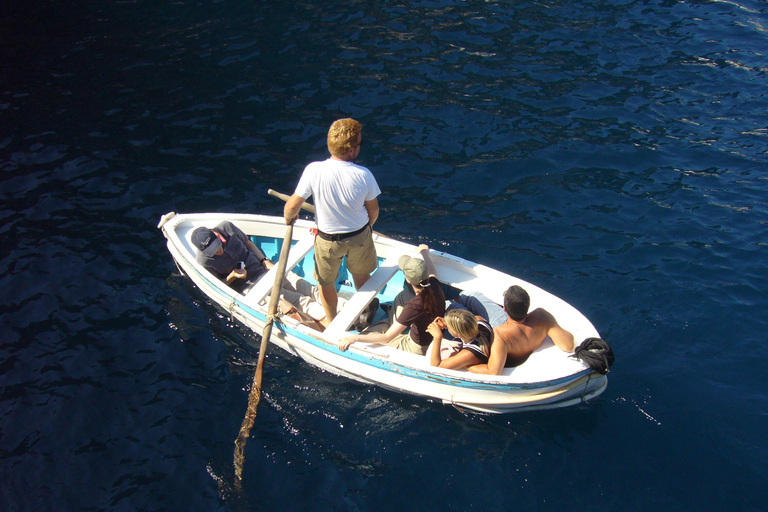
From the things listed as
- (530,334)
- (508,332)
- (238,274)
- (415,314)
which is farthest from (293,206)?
(530,334)

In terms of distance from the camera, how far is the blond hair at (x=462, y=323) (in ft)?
20.5

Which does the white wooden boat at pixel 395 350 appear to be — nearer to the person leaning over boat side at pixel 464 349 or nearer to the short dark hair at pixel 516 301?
the person leaning over boat side at pixel 464 349

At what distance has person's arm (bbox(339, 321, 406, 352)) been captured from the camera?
22.8 feet

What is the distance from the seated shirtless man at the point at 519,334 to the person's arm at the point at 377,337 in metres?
1.04

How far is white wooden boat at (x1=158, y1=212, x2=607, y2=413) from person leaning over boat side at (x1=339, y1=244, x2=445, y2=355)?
18cm

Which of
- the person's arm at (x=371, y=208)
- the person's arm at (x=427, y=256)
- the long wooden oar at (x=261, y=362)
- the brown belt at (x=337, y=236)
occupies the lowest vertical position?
the long wooden oar at (x=261, y=362)

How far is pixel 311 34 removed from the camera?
14.2m

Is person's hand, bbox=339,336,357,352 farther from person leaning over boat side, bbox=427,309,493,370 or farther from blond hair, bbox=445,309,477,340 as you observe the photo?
blond hair, bbox=445,309,477,340

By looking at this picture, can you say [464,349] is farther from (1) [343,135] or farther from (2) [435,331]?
(1) [343,135]

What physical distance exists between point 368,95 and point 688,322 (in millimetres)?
8048

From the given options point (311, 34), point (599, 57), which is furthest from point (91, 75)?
point (599, 57)

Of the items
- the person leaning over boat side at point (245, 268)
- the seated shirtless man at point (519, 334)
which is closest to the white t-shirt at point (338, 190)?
the person leaning over boat side at point (245, 268)

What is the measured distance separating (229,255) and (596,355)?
5185 mm

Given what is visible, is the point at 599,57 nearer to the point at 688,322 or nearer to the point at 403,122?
the point at 403,122
